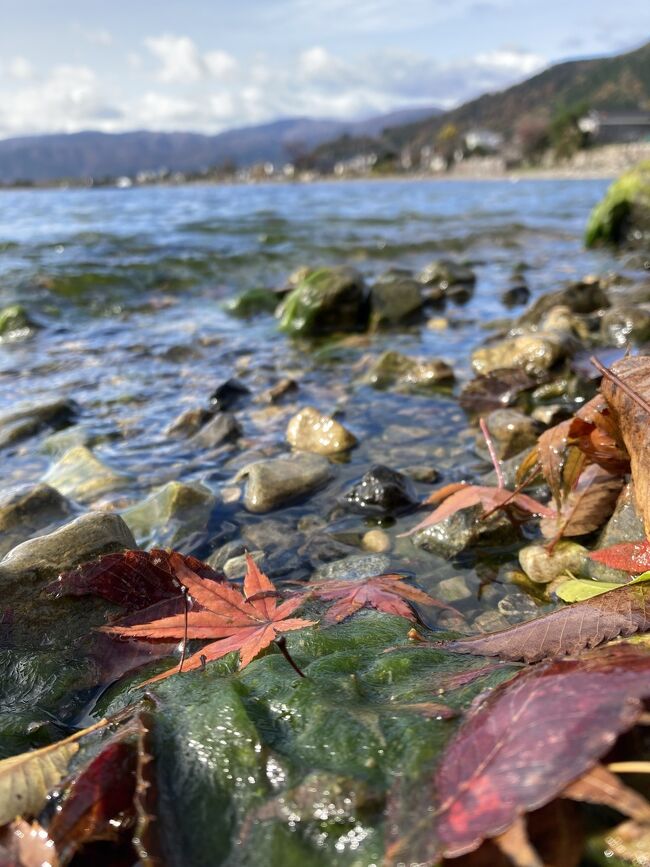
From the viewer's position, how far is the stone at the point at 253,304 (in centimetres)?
708

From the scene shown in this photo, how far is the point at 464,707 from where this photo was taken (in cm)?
97

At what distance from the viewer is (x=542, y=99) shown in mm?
142875

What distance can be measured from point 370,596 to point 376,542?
0.63m

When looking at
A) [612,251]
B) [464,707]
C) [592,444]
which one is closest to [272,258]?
[612,251]

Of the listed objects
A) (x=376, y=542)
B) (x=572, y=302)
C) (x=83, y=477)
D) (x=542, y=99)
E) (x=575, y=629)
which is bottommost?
(x=376, y=542)

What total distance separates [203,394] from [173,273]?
18.0 ft

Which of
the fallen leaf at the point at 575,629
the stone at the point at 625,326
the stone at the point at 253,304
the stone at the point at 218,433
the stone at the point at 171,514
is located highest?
the stone at the point at 253,304

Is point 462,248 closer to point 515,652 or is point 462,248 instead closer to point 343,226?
point 343,226

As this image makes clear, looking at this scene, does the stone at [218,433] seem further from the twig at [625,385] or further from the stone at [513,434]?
the twig at [625,385]

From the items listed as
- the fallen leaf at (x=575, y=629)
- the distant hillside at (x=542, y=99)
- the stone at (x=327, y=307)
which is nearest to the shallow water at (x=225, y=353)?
the stone at (x=327, y=307)

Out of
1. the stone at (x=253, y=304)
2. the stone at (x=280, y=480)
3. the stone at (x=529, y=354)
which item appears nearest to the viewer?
the stone at (x=280, y=480)

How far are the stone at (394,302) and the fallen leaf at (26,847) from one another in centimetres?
544

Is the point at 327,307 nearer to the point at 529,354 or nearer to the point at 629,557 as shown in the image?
the point at 529,354

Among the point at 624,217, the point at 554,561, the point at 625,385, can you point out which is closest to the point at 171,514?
the point at 554,561
